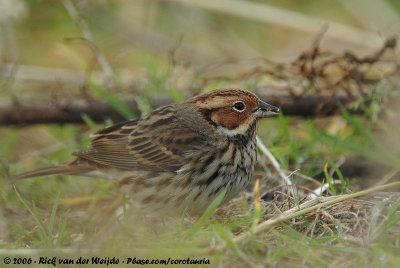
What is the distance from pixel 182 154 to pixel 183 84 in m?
2.23

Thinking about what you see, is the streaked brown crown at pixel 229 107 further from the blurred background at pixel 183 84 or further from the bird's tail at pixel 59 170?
the bird's tail at pixel 59 170

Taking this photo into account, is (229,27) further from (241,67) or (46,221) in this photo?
(46,221)

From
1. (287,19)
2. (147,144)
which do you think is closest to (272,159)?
(147,144)

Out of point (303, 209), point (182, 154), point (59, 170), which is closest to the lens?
point (303, 209)

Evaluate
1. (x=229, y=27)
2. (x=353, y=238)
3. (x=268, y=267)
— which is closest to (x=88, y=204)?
(x=268, y=267)

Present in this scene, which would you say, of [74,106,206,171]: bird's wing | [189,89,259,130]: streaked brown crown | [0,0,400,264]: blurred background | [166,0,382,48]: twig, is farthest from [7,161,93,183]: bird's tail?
[166,0,382,48]: twig

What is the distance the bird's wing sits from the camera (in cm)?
415

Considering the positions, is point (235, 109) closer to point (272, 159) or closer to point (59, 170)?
point (272, 159)

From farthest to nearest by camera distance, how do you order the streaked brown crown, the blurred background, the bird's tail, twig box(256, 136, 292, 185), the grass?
the blurred background < the bird's tail < twig box(256, 136, 292, 185) < the streaked brown crown < the grass

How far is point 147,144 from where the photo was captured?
172 inches

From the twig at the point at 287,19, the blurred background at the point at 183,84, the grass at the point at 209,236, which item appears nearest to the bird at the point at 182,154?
the grass at the point at 209,236

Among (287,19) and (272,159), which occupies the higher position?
(287,19)

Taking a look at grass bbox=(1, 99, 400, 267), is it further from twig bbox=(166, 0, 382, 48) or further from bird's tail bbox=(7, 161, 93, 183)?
twig bbox=(166, 0, 382, 48)

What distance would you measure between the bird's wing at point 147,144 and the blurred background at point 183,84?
41 centimetres
